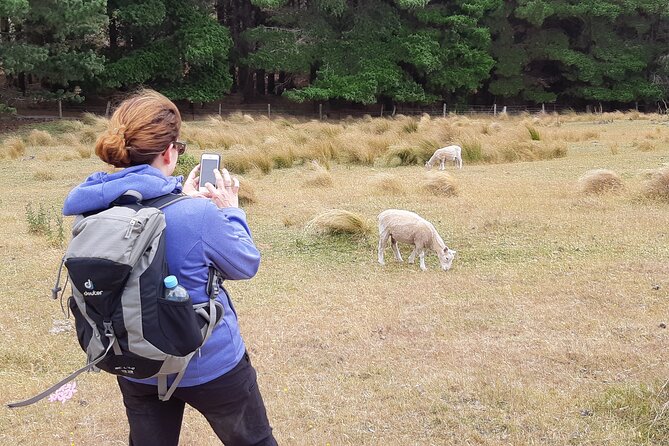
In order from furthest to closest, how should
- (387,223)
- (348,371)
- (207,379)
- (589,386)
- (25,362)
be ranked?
(387,223) < (25,362) < (348,371) < (589,386) < (207,379)

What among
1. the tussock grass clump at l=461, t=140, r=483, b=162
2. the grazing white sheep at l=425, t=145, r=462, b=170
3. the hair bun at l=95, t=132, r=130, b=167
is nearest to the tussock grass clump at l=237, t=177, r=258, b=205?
the grazing white sheep at l=425, t=145, r=462, b=170

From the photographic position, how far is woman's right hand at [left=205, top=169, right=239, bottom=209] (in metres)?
2.18

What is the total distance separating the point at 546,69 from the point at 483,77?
19.8 feet

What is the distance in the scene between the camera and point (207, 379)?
6.64 ft

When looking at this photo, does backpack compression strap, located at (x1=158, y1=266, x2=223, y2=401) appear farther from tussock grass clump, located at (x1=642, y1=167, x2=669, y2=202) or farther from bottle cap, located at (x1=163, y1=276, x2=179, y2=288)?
tussock grass clump, located at (x1=642, y1=167, x2=669, y2=202)

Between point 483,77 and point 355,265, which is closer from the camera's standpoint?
point 355,265

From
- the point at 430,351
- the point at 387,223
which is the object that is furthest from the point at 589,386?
the point at 387,223

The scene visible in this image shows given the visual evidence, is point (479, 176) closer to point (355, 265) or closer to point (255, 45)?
point (355, 265)

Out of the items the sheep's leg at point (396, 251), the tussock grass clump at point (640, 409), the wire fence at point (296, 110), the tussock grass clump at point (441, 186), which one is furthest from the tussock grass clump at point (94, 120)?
the tussock grass clump at point (640, 409)

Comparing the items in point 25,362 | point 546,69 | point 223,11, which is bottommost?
point 25,362

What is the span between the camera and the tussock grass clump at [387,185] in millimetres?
9250

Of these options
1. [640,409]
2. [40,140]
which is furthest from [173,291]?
[40,140]

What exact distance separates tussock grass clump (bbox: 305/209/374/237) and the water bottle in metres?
5.06

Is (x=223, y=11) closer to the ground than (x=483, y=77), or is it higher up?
higher up
